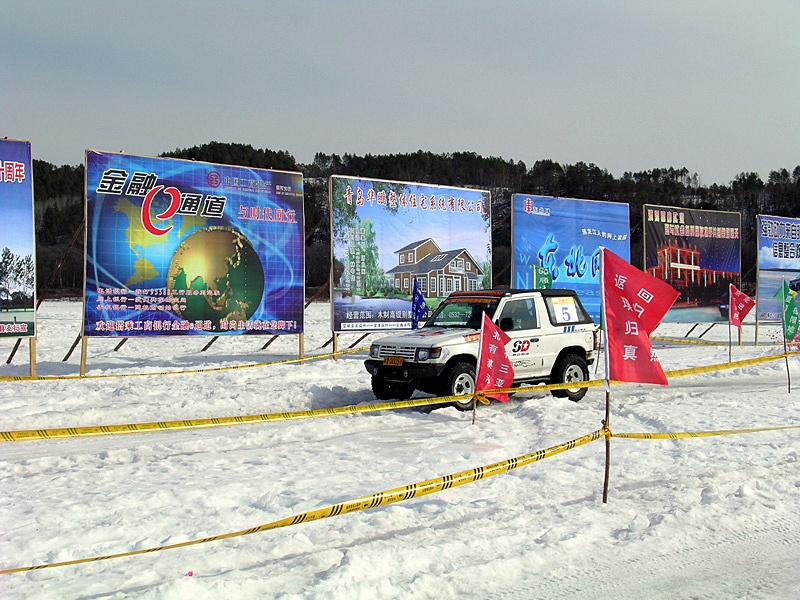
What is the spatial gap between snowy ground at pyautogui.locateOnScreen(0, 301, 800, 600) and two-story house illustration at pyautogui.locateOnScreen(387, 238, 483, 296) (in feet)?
29.0

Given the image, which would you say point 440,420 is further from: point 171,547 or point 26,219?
point 26,219

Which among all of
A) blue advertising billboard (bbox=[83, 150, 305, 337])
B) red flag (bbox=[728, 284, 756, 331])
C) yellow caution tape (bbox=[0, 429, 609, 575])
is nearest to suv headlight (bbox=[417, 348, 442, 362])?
yellow caution tape (bbox=[0, 429, 609, 575])

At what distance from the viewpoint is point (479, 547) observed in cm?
546

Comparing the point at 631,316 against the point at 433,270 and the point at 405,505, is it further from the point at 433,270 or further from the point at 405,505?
the point at 433,270

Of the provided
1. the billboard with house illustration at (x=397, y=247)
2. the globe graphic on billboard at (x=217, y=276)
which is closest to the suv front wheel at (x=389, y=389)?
the globe graphic on billboard at (x=217, y=276)

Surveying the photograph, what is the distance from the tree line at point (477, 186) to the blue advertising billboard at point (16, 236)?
1026cm

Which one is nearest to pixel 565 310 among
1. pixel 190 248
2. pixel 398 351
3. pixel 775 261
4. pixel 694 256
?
pixel 398 351

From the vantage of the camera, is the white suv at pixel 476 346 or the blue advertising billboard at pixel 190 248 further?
the blue advertising billboard at pixel 190 248

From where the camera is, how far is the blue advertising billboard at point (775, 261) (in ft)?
93.7

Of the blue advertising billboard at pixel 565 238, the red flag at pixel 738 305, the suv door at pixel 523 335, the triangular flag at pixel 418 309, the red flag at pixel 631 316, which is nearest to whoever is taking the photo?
the red flag at pixel 631 316

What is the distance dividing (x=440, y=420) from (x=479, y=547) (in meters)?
5.54

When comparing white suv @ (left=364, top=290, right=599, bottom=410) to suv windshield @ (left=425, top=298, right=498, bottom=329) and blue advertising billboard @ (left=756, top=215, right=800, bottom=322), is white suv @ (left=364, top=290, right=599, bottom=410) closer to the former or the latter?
suv windshield @ (left=425, top=298, right=498, bottom=329)

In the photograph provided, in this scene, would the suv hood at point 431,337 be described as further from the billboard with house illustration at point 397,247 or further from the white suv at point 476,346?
the billboard with house illustration at point 397,247

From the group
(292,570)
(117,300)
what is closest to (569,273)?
(117,300)
